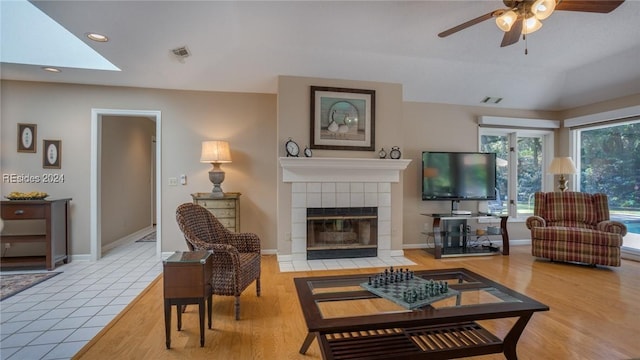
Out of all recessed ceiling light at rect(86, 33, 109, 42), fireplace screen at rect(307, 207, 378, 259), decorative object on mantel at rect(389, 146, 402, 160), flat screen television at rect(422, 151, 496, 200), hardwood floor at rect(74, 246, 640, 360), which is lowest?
hardwood floor at rect(74, 246, 640, 360)

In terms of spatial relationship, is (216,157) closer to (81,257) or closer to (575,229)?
(81,257)

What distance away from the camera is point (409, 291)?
→ 1805 mm

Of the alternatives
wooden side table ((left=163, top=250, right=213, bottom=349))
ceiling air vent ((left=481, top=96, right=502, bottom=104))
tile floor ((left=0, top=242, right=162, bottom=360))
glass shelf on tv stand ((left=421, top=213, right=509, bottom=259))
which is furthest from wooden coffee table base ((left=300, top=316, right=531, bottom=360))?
ceiling air vent ((left=481, top=96, right=502, bottom=104))

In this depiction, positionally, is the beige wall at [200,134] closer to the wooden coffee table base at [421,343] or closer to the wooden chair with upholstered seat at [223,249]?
the wooden chair with upholstered seat at [223,249]

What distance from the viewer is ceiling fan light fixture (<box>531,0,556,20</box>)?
199 cm

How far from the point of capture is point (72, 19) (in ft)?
8.70

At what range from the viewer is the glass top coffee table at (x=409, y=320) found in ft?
5.07

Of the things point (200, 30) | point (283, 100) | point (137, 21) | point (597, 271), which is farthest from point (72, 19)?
point (597, 271)

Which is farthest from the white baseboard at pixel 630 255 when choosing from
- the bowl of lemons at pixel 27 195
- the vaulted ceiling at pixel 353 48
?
the bowl of lemons at pixel 27 195

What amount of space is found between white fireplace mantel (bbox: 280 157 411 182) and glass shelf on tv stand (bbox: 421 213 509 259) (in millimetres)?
1020

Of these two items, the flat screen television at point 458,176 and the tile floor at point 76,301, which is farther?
the flat screen television at point 458,176

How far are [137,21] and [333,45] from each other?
202 centimetres

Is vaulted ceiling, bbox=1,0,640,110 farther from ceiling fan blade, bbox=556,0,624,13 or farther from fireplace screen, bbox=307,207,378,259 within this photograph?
fireplace screen, bbox=307,207,378,259

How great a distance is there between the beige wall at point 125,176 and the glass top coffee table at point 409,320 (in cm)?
422
